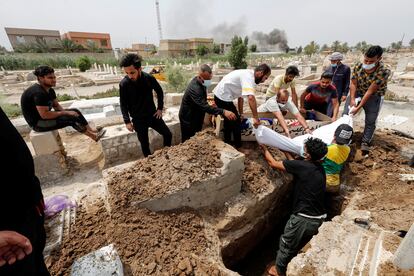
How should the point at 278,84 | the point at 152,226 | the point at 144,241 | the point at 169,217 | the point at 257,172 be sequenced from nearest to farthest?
the point at 144,241 < the point at 152,226 < the point at 169,217 < the point at 257,172 < the point at 278,84

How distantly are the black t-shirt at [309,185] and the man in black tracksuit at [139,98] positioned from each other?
213cm

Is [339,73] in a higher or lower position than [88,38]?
lower

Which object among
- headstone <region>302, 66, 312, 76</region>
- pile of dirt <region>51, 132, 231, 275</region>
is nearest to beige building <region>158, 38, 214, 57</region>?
headstone <region>302, 66, 312, 76</region>

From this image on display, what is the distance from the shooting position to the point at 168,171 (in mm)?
2699

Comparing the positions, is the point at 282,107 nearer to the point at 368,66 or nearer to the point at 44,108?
the point at 368,66

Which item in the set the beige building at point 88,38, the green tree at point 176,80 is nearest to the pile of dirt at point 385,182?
the green tree at point 176,80

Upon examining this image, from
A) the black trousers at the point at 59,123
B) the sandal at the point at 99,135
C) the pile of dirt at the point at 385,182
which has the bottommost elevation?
the pile of dirt at the point at 385,182

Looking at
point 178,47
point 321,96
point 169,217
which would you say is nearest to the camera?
point 169,217


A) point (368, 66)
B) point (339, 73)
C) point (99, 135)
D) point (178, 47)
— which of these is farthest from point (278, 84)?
point (178, 47)

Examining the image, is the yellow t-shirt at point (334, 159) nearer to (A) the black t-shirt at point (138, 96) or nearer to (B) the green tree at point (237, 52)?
(A) the black t-shirt at point (138, 96)

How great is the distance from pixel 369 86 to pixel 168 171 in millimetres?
3490

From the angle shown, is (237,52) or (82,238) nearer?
(82,238)

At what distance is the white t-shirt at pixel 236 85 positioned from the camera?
298 centimetres

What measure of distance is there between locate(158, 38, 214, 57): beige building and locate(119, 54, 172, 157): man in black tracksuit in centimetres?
5458
